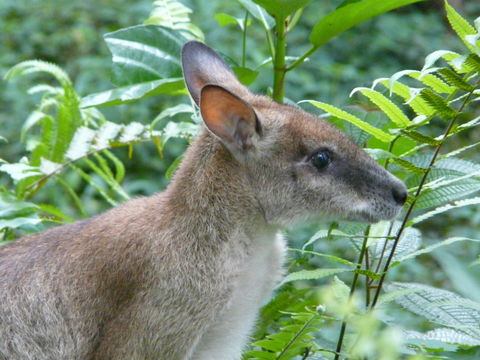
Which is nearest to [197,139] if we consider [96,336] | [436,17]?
[96,336]

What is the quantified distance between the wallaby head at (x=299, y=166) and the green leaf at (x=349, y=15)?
0.45m

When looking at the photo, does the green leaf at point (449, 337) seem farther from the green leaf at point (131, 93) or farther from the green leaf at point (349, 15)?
the green leaf at point (131, 93)

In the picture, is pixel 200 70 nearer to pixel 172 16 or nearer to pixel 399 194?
pixel 172 16

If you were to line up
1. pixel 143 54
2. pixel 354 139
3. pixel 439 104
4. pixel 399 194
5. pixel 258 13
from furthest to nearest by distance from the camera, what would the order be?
pixel 258 13 → pixel 143 54 → pixel 354 139 → pixel 399 194 → pixel 439 104

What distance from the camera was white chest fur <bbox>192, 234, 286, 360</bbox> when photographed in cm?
395

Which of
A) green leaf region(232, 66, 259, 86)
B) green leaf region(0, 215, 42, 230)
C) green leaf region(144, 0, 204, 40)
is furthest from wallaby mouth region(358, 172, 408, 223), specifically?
green leaf region(0, 215, 42, 230)

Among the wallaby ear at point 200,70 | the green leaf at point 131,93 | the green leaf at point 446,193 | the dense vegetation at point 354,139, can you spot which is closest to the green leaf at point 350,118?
the dense vegetation at point 354,139

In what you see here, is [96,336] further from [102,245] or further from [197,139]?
[197,139]

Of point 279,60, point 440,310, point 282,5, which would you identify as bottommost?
point 440,310

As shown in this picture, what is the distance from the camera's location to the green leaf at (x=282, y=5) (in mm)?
4082

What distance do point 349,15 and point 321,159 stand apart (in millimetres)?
734

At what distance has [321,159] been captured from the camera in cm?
414

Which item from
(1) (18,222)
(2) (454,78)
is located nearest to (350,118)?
(2) (454,78)

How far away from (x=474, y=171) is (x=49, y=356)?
2.10 metres
